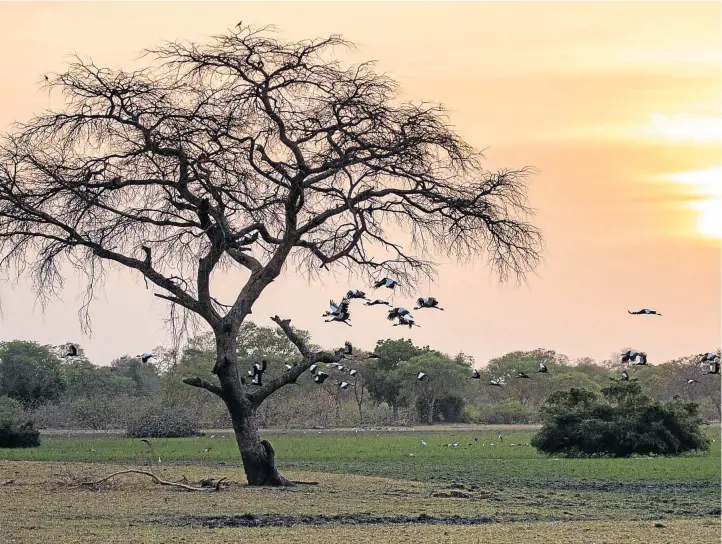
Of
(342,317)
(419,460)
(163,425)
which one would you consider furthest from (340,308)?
(163,425)

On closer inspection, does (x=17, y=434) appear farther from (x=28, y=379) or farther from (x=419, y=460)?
(x=28, y=379)

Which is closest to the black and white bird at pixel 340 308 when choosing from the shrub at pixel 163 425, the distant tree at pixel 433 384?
the shrub at pixel 163 425

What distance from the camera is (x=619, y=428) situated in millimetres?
41969

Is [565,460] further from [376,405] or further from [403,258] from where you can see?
[376,405]

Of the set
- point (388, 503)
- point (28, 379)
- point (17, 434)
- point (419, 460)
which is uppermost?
point (28, 379)

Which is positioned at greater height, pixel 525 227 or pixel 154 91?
pixel 154 91

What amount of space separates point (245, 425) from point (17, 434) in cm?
2573

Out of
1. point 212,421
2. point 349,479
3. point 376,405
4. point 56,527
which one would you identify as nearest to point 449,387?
point 376,405

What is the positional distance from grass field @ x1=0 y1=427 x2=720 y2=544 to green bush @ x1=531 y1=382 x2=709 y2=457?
1.91 meters

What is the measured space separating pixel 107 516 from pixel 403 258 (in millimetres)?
10939

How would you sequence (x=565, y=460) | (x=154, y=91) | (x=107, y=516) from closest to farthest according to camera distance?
(x=107, y=516) < (x=154, y=91) < (x=565, y=460)

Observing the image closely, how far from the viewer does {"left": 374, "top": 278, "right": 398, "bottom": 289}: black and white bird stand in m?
27.7

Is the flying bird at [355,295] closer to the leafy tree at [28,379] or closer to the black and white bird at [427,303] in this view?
the black and white bird at [427,303]

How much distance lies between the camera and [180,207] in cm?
2745
